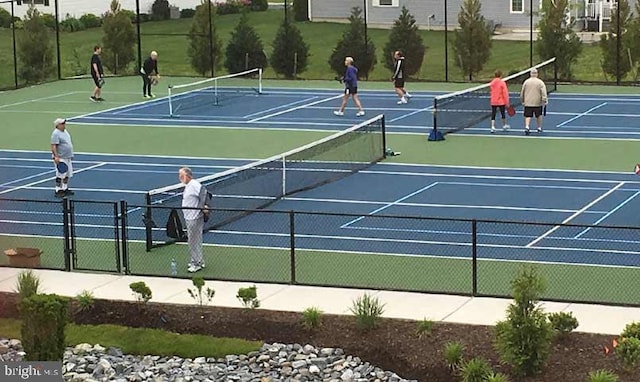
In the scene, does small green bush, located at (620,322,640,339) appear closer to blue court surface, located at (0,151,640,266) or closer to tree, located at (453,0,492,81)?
blue court surface, located at (0,151,640,266)

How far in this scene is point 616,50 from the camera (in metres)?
46.5

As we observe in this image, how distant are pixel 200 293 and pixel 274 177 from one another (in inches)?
338

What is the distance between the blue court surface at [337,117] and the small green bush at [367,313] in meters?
18.2

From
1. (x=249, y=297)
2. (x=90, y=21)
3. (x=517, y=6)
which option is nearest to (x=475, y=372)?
(x=249, y=297)

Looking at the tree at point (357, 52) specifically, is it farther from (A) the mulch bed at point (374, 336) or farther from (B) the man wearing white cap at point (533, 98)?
(A) the mulch bed at point (374, 336)

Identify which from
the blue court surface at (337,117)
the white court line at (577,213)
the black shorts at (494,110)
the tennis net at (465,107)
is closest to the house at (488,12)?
the blue court surface at (337,117)

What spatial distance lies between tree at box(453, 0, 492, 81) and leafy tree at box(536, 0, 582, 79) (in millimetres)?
1963

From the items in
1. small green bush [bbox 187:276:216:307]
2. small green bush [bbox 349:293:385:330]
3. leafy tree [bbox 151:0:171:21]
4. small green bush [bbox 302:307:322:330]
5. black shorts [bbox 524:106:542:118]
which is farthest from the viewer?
leafy tree [bbox 151:0:171:21]

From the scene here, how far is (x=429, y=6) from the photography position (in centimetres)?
6994

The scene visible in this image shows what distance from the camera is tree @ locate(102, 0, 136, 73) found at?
5278cm

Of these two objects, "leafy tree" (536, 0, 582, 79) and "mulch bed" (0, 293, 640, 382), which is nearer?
"mulch bed" (0, 293, 640, 382)

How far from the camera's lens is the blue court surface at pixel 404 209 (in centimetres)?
2200

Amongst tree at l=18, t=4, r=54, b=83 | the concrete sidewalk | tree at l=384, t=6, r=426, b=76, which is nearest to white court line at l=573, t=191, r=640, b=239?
the concrete sidewalk

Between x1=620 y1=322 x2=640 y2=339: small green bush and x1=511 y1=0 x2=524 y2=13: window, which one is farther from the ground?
x1=511 y1=0 x2=524 y2=13: window
